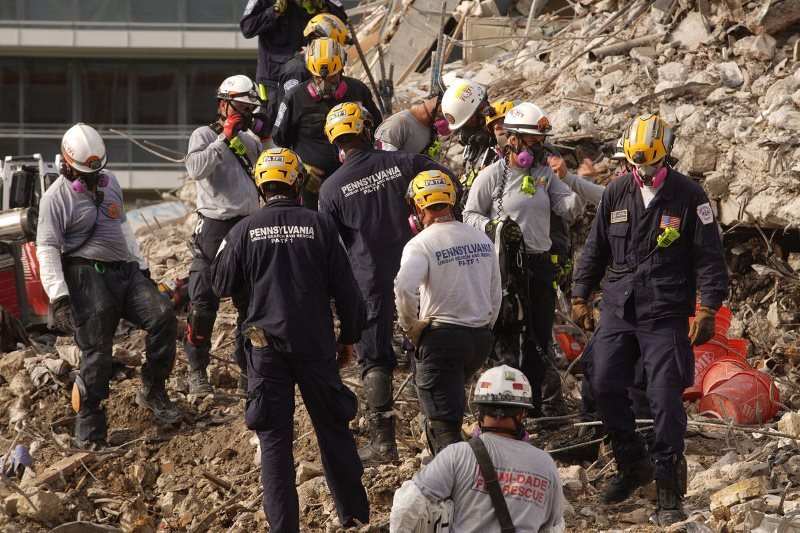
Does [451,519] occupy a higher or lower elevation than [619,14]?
lower

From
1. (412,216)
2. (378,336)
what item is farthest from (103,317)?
(412,216)

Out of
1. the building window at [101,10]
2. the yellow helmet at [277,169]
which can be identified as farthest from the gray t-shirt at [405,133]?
the building window at [101,10]

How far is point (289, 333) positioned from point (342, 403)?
1.62 ft

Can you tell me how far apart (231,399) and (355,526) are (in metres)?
2.80

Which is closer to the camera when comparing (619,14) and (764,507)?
(764,507)

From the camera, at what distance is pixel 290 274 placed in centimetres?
703

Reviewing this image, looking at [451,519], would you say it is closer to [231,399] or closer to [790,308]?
[231,399]

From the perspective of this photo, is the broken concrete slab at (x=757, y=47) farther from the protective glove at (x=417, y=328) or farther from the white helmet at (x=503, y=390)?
the white helmet at (x=503, y=390)

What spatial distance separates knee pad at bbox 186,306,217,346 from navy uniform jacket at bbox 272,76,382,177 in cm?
136

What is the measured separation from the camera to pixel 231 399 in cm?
978

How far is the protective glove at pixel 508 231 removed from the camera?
8.42 metres

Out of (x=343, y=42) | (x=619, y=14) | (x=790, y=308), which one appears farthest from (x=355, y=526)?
(x=619, y=14)

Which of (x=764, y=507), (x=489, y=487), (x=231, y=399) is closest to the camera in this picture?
(x=489, y=487)

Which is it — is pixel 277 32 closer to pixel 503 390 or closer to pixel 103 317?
pixel 103 317
